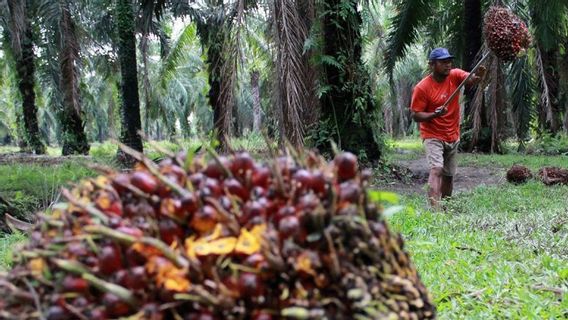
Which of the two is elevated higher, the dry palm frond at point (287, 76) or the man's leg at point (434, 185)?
the dry palm frond at point (287, 76)

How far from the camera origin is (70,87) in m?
11.1

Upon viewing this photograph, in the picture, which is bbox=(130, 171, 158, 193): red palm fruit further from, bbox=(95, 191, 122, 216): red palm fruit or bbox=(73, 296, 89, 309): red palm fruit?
bbox=(73, 296, 89, 309): red palm fruit

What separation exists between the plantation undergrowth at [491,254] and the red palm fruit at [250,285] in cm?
65

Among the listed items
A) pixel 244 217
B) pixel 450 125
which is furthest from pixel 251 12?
pixel 244 217

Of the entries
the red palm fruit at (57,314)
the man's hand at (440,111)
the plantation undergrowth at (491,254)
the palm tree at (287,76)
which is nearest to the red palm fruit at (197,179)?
the red palm fruit at (57,314)

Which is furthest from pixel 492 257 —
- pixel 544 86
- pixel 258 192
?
pixel 544 86

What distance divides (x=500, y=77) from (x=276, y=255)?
9.52 meters

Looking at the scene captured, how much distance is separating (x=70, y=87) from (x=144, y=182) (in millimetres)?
10825

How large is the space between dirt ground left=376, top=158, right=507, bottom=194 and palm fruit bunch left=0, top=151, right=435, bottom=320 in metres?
5.93

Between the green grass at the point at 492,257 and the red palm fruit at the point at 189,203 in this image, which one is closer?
the red palm fruit at the point at 189,203

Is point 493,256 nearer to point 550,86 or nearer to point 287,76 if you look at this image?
point 287,76

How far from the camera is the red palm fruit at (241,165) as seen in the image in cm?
117

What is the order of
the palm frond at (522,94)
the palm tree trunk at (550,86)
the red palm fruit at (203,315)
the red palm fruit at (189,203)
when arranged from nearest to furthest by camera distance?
the red palm fruit at (203,315), the red palm fruit at (189,203), the palm tree trunk at (550,86), the palm frond at (522,94)

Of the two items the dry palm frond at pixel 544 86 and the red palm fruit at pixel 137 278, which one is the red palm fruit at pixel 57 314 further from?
the dry palm frond at pixel 544 86
